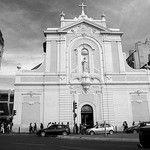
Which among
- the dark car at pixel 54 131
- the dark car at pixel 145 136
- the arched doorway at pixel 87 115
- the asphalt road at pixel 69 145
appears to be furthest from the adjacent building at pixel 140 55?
the dark car at pixel 145 136

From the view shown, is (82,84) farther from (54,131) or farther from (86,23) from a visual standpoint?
(86,23)

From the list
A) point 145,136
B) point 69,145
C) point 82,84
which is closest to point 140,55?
point 82,84

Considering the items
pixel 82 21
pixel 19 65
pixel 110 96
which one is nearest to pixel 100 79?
pixel 110 96

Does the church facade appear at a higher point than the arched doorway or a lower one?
higher

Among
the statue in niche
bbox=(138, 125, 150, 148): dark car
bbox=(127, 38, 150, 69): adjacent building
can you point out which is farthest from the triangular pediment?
bbox=(138, 125, 150, 148): dark car

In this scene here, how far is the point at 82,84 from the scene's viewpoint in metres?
29.0

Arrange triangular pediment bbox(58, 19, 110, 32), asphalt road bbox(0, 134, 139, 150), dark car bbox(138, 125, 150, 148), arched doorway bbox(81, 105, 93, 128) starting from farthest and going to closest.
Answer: triangular pediment bbox(58, 19, 110, 32)
arched doorway bbox(81, 105, 93, 128)
asphalt road bbox(0, 134, 139, 150)
dark car bbox(138, 125, 150, 148)

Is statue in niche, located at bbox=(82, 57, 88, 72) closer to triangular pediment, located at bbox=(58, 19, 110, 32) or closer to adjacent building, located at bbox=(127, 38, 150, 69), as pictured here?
triangular pediment, located at bbox=(58, 19, 110, 32)

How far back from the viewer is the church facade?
2781 cm

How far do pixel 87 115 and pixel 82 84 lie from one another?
4755 millimetres

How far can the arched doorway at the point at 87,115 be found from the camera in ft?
94.0

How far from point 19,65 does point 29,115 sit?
25.9ft

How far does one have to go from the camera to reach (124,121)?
27.6m

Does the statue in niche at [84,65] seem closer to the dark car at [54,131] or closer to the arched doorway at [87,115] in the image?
the arched doorway at [87,115]
